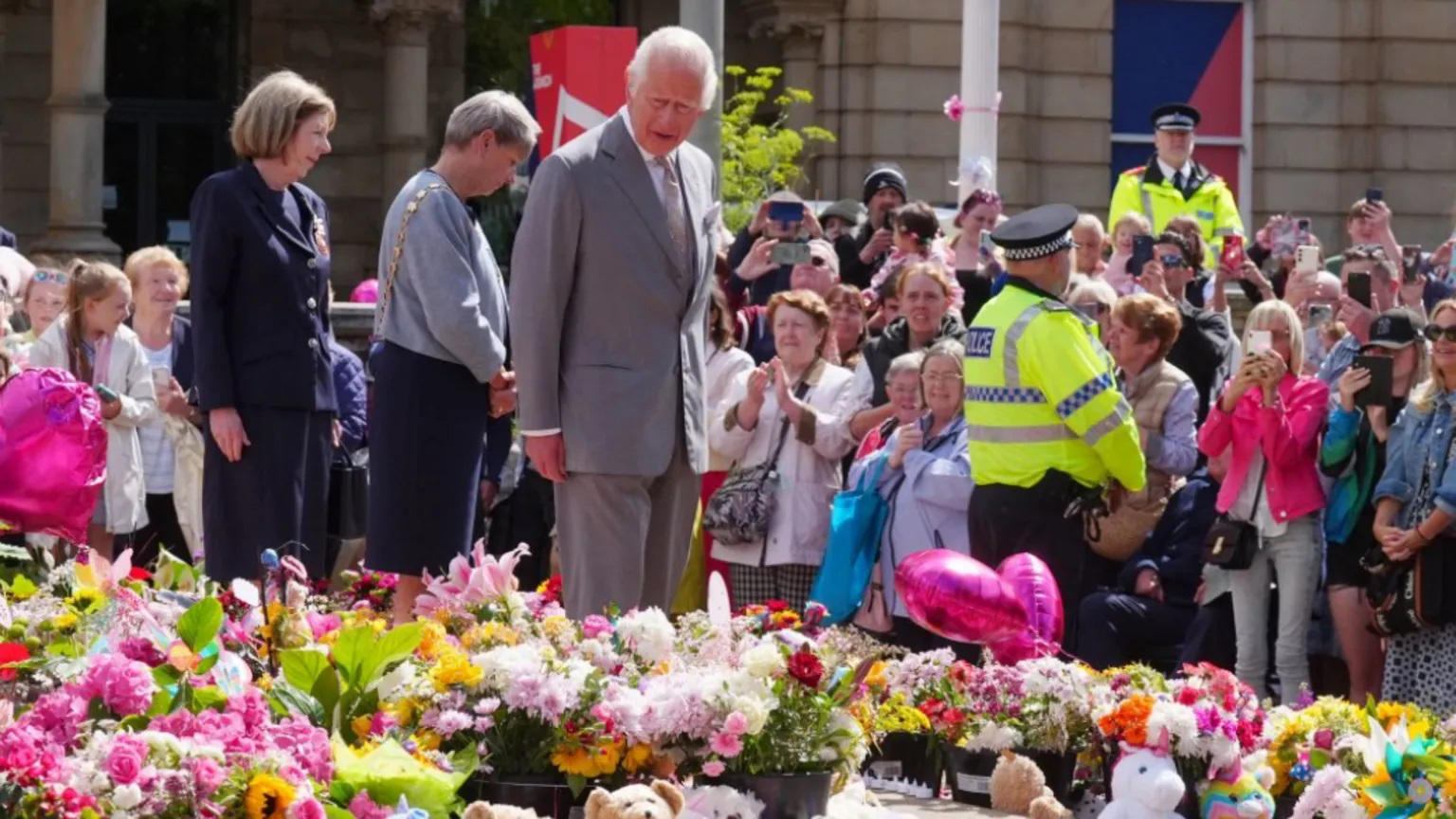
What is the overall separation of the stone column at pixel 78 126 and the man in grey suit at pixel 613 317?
1293cm

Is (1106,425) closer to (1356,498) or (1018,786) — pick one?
(1356,498)

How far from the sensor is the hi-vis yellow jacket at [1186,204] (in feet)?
50.5

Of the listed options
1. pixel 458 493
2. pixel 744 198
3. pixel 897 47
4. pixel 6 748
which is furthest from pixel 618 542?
pixel 897 47

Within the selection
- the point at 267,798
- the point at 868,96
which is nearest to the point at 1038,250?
the point at 267,798

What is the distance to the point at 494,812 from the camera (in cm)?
582

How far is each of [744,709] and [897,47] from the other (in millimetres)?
17646

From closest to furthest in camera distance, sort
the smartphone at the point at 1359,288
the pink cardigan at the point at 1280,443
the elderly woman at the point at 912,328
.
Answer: the pink cardigan at the point at 1280,443
the elderly woman at the point at 912,328
the smartphone at the point at 1359,288

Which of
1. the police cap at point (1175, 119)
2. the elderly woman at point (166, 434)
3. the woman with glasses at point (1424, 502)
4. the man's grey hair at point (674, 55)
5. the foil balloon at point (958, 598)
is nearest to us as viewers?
the man's grey hair at point (674, 55)

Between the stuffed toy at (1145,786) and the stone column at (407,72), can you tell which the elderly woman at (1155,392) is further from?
the stone column at (407,72)

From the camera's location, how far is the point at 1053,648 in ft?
28.2

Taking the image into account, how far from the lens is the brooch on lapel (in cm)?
897

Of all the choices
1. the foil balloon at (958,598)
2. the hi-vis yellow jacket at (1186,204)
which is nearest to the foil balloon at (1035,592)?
the foil balloon at (958,598)

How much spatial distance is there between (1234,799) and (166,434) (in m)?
6.21

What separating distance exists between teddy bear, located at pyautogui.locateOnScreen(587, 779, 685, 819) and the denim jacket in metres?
4.88
